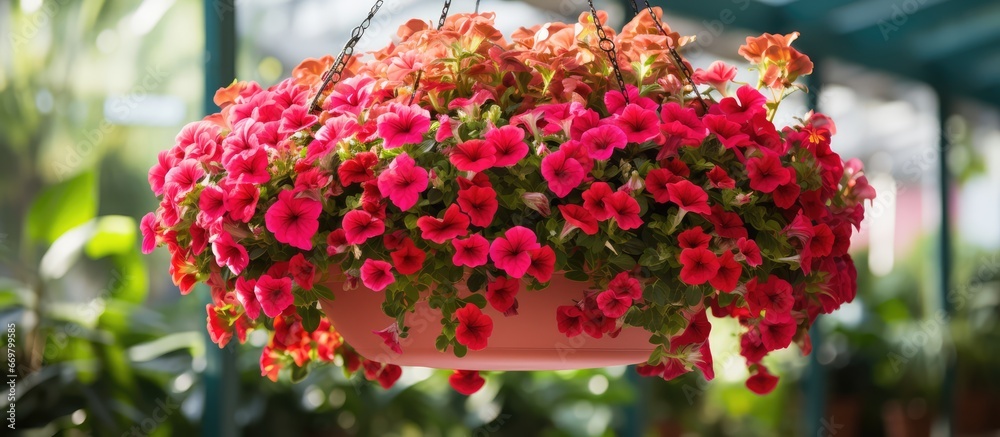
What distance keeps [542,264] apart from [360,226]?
0.49ft

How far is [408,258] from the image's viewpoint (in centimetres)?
77

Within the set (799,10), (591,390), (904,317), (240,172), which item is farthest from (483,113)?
(904,317)

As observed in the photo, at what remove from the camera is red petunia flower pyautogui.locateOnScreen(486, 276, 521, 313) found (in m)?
0.78

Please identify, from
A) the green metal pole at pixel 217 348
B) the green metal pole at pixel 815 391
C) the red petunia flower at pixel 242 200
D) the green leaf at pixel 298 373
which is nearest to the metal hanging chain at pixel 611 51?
the red petunia flower at pixel 242 200

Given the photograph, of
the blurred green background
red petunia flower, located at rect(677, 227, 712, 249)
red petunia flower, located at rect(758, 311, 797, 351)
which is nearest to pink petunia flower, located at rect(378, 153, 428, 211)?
red petunia flower, located at rect(677, 227, 712, 249)

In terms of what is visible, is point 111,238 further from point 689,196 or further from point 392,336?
point 689,196

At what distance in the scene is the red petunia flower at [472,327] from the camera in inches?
30.7

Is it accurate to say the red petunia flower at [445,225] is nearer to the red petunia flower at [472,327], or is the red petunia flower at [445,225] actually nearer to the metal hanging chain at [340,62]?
the red petunia flower at [472,327]

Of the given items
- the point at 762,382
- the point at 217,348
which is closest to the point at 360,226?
the point at 762,382

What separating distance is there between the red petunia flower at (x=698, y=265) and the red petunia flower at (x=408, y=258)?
21 centimetres

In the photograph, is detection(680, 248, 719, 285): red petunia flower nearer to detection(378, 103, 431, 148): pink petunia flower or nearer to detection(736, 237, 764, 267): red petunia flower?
detection(736, 237, 764, 267): red petunia flower

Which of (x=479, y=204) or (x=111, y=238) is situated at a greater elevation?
(x=479, y=204)

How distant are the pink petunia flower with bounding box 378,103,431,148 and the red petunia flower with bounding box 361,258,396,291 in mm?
95

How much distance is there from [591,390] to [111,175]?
4.89 feet
